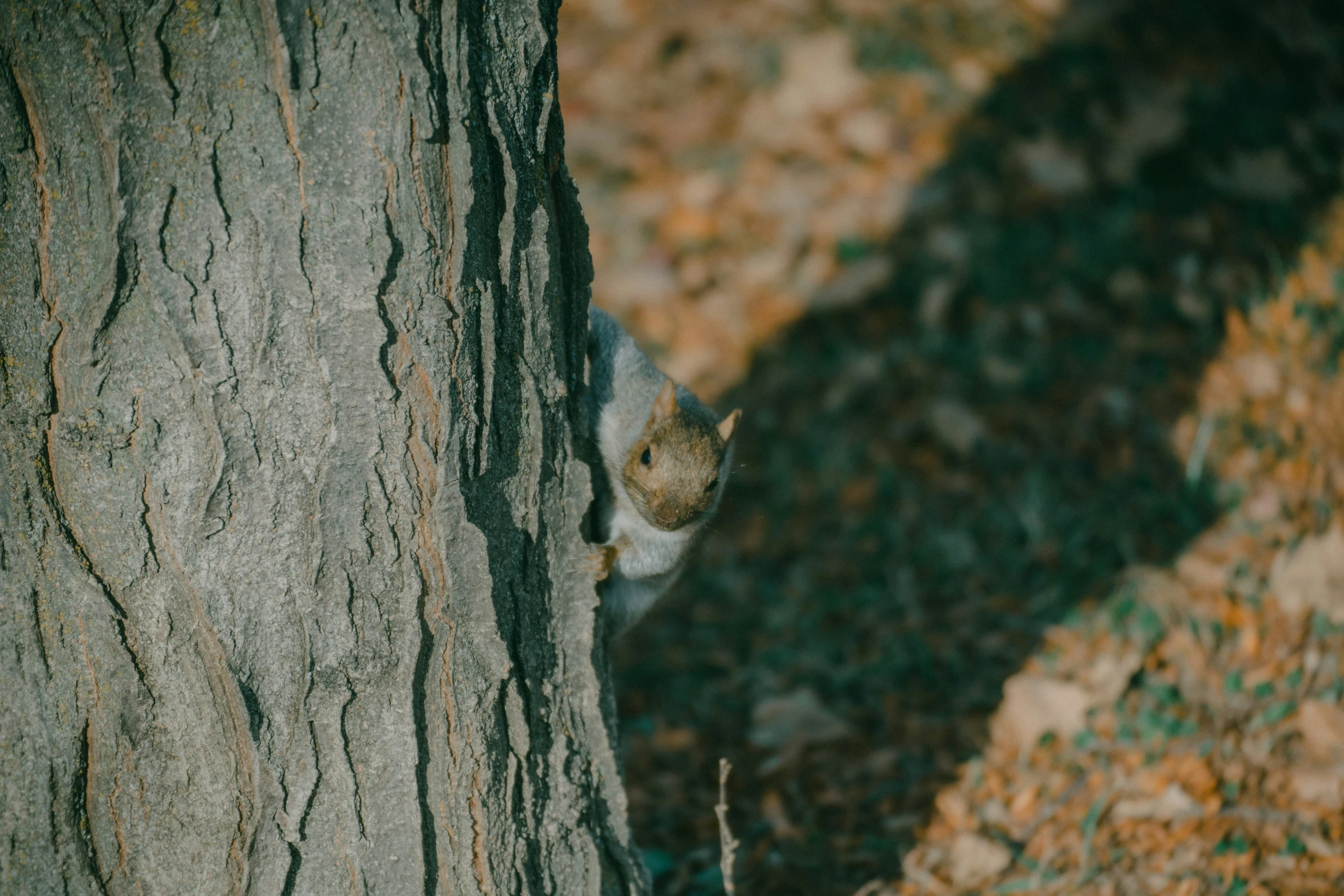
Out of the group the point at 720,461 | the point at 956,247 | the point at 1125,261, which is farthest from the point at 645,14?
the point at 720,461

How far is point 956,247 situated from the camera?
4.52 metres

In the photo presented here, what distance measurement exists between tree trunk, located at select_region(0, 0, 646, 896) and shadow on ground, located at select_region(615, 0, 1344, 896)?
1207 millimetres

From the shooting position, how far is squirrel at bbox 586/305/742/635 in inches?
94.3

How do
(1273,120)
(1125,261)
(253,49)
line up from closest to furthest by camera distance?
(253,49) < (1125,261) < (1273,120)

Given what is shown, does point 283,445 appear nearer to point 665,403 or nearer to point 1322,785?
point 665,403

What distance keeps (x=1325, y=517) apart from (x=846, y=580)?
1584mm

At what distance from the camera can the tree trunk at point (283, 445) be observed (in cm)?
143

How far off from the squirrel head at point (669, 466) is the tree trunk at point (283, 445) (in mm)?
528

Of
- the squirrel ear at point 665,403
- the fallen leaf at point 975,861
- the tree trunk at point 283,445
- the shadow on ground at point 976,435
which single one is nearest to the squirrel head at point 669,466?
the squirrel ear at point 665,403

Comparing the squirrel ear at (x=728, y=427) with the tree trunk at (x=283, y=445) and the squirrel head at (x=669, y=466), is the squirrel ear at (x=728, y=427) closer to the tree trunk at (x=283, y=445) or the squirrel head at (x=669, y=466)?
the squirrel head at (x=669, y=466)

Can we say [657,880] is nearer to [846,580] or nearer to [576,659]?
[576,659]

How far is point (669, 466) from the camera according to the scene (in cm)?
239

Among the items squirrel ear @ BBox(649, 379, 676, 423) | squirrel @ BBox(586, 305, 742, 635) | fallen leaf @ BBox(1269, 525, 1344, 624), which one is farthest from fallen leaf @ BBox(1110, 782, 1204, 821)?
squirrel ear @ BBox(649, 379, 676, 423)

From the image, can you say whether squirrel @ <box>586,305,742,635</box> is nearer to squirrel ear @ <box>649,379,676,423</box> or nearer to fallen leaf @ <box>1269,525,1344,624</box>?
squirrel ear @ <box>649,379,676,423</box>
